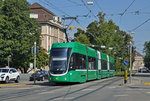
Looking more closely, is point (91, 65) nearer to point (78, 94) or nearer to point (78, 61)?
point (78, 61)

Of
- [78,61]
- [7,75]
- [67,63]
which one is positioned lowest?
[7,75]

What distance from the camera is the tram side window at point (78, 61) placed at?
78.0ft

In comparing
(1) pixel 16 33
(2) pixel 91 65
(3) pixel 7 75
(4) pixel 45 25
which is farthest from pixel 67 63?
(4) pixel 45 25

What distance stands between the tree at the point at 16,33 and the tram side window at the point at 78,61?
722 inches

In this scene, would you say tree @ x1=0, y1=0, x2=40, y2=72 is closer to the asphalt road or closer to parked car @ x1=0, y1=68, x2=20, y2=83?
parked car @ x1=0, y1=68, x2=20, y2=83

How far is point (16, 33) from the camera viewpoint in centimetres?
4453

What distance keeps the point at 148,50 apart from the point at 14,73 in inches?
3887

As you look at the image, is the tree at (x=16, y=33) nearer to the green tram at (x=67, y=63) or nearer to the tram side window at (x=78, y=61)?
the tram side window at (x=78, y=61)

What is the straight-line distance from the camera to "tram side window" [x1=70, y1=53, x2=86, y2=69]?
936 inches

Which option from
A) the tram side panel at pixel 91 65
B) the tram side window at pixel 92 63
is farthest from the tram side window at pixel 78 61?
the tram side window at pixel 92 63

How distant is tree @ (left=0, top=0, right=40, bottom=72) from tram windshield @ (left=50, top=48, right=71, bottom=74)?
1945 centimetres

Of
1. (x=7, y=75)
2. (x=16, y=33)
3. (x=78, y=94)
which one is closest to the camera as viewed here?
(x=78, y=94)

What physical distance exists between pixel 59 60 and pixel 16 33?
23.0 m

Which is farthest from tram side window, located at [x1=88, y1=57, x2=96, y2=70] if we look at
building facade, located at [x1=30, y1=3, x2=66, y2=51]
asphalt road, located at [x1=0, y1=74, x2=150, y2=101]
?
building facade, located at [x1=30, y1=3, x2=66, y2=51]
